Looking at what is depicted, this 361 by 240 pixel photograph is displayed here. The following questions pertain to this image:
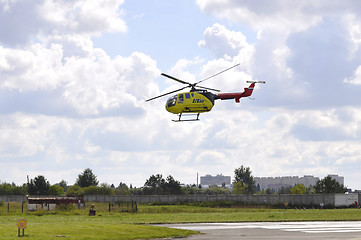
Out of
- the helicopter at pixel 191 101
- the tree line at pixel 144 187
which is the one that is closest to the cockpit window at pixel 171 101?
the helicopter at pixel 191 101

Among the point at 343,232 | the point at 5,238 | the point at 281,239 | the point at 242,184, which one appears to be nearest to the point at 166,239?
the point at 281,239

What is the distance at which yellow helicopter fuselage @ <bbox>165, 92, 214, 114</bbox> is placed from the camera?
162 feet

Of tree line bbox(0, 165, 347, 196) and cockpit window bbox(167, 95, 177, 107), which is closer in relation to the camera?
Result: cockpit window bbox(167, 95, 177, 107)

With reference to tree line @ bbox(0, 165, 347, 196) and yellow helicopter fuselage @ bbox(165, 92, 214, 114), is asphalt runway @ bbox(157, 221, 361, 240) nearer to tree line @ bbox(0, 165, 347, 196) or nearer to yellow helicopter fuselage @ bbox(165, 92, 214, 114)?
yellow helicopter fuselage @ bbox(165, 92, 214, 114)

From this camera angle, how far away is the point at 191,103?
49406 mm

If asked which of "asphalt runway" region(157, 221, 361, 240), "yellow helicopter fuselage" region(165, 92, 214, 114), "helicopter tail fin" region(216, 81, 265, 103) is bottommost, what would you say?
"asphalt runway" region(157, 221, 361, 240)

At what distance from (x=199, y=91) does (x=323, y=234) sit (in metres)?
18.0

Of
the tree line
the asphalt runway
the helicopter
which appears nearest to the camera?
the asphalt runway

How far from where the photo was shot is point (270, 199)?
324ft

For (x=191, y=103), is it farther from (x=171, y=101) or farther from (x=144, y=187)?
(x=144, y=187)

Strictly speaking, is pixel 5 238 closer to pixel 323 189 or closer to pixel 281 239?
pixel 281 239

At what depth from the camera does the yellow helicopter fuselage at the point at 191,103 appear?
49.4 m

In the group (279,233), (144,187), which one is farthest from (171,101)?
A: (144,187)

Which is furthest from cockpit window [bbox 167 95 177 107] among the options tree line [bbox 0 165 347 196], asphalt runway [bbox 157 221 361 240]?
tree line [bbox 0 165 347 196]
